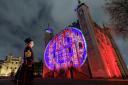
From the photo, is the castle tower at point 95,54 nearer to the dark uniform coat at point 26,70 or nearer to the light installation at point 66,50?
the light installation at point 66,50

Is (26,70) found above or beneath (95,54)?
beneath

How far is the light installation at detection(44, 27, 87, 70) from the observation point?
1031 inches

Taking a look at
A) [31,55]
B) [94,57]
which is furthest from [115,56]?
[31,55]

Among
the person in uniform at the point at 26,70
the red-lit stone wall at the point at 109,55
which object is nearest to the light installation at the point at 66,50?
the red-lit stone wall at the point at 109,55

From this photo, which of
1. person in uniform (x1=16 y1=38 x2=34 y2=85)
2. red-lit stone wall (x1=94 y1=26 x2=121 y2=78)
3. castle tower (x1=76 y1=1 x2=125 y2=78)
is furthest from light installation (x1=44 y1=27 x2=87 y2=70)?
person in uniform (x1=16 y1=38 x2=34 y2=85)

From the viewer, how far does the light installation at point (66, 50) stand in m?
26.2

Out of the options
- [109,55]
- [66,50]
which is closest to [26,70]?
[66,50]

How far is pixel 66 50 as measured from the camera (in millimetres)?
28328

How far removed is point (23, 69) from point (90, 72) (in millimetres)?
21181

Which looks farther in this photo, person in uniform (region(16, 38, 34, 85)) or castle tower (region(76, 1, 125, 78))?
castle tower (region(76, 1, 125, 78))

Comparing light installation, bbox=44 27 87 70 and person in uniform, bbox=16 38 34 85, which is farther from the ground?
light installation, bbox=44 27 87 70

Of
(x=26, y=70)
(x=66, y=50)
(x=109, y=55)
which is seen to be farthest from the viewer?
(x=109, y=55)

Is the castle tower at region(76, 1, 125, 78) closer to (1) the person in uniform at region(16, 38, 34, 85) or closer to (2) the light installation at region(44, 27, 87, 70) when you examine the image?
(2) the light installation at region(44, 27, 87, 70)

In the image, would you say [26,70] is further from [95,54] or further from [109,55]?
[109,55]
